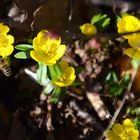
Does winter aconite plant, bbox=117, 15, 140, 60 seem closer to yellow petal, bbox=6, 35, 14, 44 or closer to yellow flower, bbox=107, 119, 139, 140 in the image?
yellow flower, bbox=107, 119, 139, 140

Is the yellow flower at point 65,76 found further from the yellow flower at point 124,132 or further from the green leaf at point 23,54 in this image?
the yellow flower at point 124,132

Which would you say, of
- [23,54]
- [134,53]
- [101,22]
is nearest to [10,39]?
[23,54]

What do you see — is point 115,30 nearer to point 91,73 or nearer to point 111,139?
point 91,73

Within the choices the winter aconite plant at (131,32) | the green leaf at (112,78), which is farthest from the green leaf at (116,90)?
the winter aconite plant at (131,32)

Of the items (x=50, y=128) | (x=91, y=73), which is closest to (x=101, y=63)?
(x=91, y=73)

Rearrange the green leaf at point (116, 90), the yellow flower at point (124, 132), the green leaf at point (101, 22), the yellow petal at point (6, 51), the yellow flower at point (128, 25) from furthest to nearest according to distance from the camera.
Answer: the green leaf at point (116, 90) → the green leaf at point (101, 22) → the yellow flower at point (128, 25) → the yellow flower at point (124, 132) → the yellow petal at point (6, 51)

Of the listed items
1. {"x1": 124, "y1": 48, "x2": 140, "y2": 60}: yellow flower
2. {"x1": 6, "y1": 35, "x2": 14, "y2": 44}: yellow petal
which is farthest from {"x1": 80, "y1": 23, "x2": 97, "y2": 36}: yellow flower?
{"x1": 6, "y1": 35, "x2": 14, "y2": 44}: yellow petal

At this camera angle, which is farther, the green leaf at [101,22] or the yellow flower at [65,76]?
the green leaf at [101,22]

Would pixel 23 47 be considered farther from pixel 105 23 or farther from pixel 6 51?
pixel 105 23
